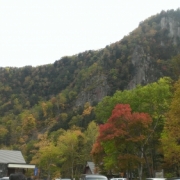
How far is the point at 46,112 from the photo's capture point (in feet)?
497

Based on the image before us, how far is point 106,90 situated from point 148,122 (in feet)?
344

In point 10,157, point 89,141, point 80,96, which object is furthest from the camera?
point 80,96

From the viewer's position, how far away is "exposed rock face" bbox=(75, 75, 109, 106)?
5551 inches

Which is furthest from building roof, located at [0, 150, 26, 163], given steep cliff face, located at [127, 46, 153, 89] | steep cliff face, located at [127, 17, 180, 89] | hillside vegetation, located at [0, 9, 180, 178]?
steep cliff face, located at [127, 46, 153, 89]

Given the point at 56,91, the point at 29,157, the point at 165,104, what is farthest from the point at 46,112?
the point at 165,104

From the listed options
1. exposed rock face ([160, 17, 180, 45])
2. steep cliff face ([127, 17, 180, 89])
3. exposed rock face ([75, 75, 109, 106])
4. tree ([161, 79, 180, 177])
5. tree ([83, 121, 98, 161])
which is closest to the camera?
tree ([161, 79, 180, 177])

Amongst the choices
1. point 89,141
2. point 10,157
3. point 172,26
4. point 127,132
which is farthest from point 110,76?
point 127,132

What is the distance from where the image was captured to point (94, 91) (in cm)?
A: 14550

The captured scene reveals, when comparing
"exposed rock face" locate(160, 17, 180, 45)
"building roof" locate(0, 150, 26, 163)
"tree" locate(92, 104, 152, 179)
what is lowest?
"building roof" locate(0, 150, 26, 163)

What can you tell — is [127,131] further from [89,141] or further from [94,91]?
[94,91]

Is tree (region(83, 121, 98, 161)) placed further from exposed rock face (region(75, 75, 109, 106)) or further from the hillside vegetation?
exposed rock face (region(75, 75, 109, 106))

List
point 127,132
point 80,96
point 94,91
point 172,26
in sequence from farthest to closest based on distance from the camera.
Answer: point 172,26, point 80,96, point 94,91, point 127,132

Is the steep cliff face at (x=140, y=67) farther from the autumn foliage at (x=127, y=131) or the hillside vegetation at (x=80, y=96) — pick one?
the autumn foliage at (x=127, y=131)

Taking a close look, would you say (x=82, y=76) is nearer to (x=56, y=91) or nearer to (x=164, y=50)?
(x=56, y=91)
